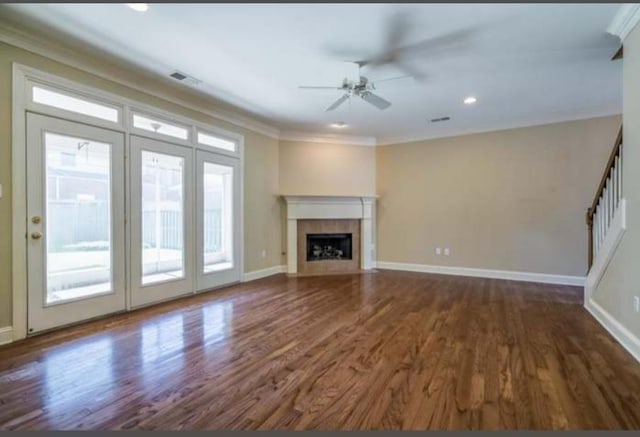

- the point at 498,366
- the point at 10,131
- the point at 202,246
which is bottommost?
the point at 498,366

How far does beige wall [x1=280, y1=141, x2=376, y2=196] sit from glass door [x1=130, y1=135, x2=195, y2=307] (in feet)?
7.24

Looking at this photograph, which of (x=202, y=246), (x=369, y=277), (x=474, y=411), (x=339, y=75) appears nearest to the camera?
(x=474, y=411)

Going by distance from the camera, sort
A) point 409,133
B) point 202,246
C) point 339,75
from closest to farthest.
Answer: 1. point 339,75
2. point 202,246
3. point 409,133

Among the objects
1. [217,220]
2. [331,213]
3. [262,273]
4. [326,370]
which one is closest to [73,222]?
[217,220]

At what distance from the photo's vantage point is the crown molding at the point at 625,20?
2.49 m

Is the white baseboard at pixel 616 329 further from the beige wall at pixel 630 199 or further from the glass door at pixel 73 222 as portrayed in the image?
the glass door at pixel 73 222

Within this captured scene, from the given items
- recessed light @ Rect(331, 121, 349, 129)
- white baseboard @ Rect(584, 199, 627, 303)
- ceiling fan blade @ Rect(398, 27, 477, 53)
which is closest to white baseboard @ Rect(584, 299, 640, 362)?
white baseboard @ Rect(584, 199, 627, 303)

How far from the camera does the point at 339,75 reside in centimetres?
374

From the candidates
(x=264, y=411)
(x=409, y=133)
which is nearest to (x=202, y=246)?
(x=264, y=411)

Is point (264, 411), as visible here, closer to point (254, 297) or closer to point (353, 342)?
point (353, 342)

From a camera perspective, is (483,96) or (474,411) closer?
(474,411)

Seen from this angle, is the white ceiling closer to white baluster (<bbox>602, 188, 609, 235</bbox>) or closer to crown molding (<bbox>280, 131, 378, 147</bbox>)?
crown molding (<bbox>280, 131, 378, 147</bbox>)

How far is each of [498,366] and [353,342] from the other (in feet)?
3.73

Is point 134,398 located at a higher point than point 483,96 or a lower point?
lower
